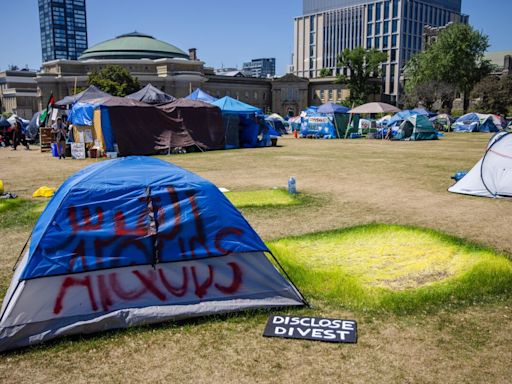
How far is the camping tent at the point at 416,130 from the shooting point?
31.3 meters

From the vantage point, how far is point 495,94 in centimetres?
5716

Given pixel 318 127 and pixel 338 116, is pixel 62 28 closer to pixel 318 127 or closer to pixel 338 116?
pixel 318 127

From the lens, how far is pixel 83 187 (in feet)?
14.4

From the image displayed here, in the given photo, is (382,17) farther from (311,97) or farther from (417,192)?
(417,192)

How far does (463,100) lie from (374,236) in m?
72.7

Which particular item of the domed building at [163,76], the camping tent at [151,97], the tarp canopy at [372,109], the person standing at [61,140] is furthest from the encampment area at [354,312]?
the domed building at [163,76]

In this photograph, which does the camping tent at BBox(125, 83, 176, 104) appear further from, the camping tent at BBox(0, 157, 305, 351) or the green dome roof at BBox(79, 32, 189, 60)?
the green dome roof at BBox(79, 32, 189, 60)

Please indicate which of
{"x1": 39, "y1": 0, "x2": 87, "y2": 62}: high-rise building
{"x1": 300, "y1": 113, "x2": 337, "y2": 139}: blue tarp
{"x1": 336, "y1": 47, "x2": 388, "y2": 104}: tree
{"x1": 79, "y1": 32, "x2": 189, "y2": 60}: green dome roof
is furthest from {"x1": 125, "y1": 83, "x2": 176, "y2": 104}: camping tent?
{"x1": 39, "y1": 0, "x2": 87, "y2": 62}: high-rise building

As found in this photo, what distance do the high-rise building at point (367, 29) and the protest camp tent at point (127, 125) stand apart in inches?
3536

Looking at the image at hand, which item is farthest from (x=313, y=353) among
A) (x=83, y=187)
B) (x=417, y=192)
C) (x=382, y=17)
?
(x=382, y=17)

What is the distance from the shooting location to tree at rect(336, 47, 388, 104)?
256 feet

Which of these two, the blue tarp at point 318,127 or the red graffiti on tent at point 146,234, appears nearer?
the red graffiti on tent at point 146,234

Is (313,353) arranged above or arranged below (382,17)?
below

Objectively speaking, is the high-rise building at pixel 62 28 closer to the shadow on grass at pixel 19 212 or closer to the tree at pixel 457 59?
the tree at pixel 457 59
